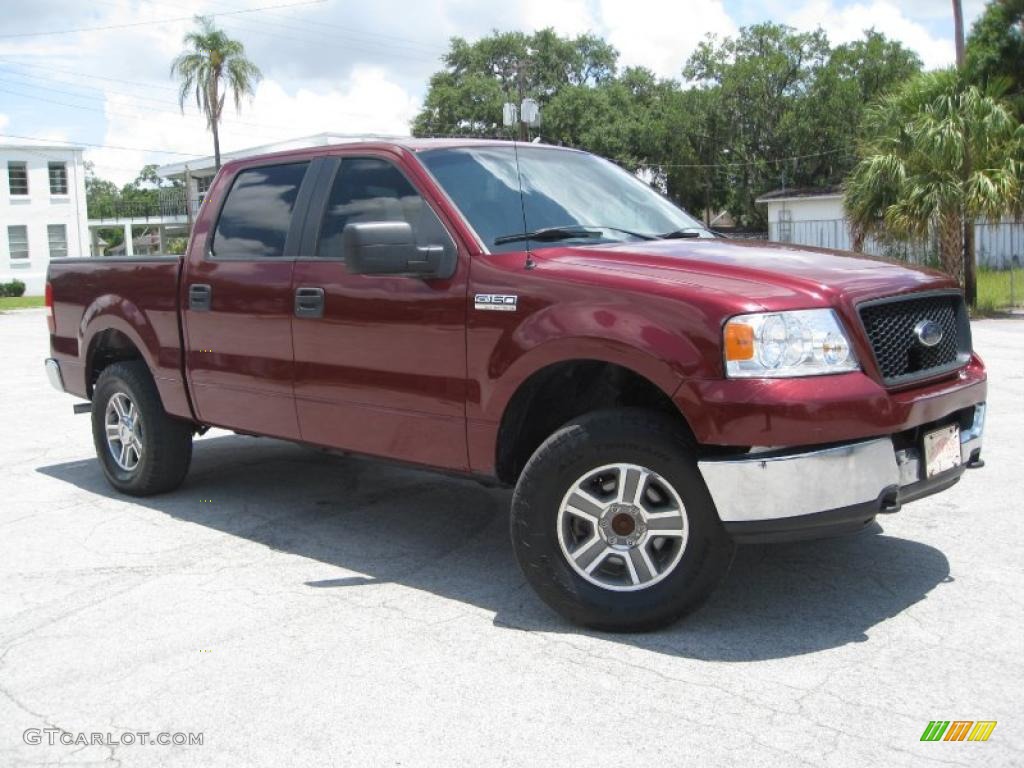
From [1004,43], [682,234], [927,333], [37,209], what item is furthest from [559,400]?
[37,209]

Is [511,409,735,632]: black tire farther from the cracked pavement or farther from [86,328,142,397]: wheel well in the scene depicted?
[86,328,142,397]: wheel well

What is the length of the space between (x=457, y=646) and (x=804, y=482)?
143 centimetres

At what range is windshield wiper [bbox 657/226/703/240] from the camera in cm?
524

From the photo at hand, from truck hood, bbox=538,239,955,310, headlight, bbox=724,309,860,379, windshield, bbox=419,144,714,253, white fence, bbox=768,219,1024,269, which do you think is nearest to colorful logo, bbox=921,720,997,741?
headlight, bbox=724,309,860,379

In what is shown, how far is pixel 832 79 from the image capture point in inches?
2096

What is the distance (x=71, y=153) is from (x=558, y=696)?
52213mm

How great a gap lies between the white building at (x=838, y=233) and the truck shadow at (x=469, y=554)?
14098 mm

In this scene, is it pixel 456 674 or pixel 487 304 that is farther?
pixel 487 304

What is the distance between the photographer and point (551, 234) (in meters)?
4.93

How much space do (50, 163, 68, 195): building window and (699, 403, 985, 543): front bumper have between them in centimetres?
5170

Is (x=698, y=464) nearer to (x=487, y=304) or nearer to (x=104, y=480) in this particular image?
(x=487, y=304)

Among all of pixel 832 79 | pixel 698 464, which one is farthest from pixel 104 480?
pixel 832 79

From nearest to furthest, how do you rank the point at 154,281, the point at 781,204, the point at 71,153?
1. the point at 154,281
2. the point at 781,204
3. the point at 71,153

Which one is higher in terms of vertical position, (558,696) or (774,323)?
(774,323)
